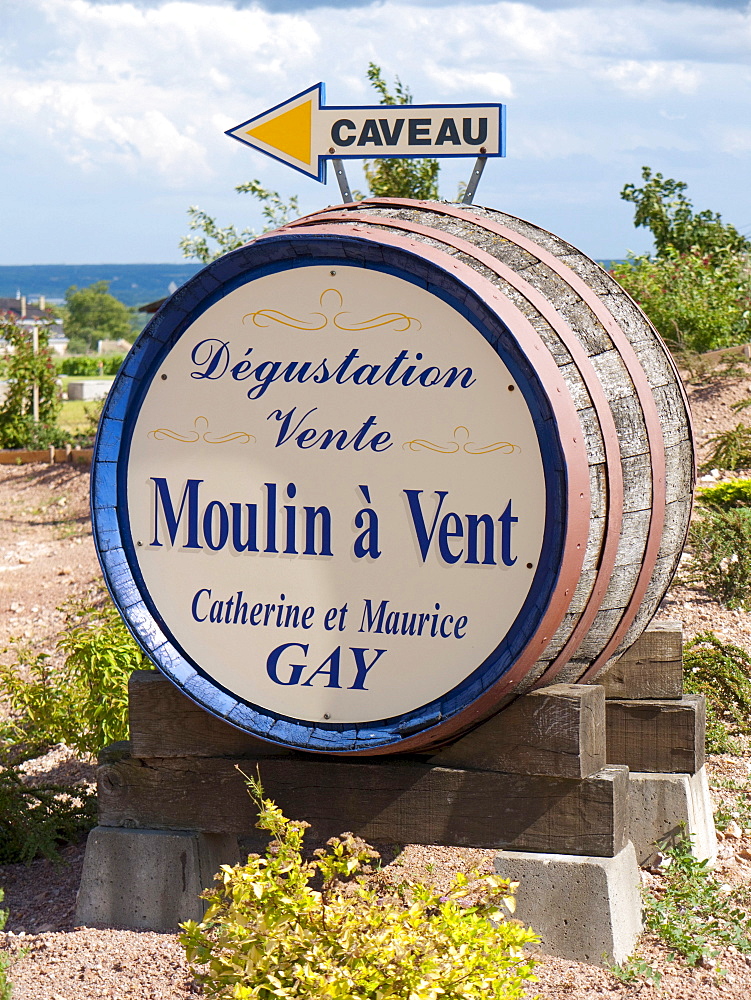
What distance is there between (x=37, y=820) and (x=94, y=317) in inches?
5920

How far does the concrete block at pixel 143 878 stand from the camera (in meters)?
3.28

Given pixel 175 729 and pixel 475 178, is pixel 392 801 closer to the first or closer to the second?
pixel 175 729

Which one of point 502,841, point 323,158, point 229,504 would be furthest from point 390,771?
point 323,158

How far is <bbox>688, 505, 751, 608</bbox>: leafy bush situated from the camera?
568cm

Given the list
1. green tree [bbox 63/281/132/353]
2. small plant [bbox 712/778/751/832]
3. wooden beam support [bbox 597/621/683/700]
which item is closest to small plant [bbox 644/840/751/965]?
small plant [bbox 712/778/751/832]

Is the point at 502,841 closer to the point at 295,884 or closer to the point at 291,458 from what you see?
the point at 295,884

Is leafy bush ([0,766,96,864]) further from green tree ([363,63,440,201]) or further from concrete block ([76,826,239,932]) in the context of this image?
green tree ([363,63,440,201])

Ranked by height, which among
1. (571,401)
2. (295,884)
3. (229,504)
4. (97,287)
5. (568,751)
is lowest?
(295,884)

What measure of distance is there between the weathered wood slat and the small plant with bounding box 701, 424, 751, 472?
4.84 meters

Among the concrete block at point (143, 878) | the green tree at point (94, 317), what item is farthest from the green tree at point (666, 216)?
the green tree at point (94, 317)

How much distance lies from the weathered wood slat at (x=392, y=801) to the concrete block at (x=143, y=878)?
A: 5 centimetres

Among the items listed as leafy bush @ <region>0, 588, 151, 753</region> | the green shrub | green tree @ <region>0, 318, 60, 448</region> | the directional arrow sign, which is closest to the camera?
the directional arrow sign

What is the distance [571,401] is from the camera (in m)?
2.79

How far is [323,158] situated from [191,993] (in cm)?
239
